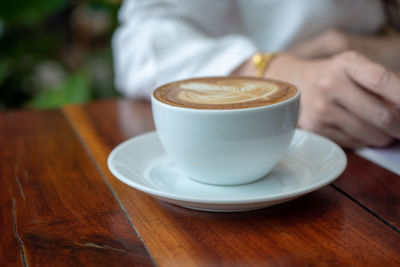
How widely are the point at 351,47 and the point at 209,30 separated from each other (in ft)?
1.27

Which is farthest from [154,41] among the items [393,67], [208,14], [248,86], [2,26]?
[2,26]

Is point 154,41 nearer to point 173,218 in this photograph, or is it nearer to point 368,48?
point 368,48

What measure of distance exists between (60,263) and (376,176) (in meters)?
0.41

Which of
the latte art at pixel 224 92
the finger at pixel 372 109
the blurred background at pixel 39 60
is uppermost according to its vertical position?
the latte art at pixel 224 92

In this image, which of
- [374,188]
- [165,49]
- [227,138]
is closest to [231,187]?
[227,138]

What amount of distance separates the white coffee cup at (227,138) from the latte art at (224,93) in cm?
1

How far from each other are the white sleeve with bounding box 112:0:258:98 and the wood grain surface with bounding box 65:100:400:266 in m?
0.47

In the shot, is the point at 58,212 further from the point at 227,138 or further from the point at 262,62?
the point at 262,62

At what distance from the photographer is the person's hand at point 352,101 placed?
617mm

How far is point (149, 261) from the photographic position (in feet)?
1.22

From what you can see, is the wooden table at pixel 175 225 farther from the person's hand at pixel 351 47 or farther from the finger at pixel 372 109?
the person's hand at pixel 351 47

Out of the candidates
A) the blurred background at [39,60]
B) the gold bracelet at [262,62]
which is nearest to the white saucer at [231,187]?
the gold bracelet at [262,62]

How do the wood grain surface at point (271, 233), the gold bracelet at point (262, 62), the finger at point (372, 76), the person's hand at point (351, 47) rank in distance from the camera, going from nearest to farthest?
the wood grain surface at point (271, 233), the finger at point (372, 76), the gold bracelet at point (262, 62), the person's hand at point (351, 47)

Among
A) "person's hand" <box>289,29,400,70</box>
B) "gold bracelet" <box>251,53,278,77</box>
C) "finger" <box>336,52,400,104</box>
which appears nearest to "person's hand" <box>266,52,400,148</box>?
"finger" <box>336,52,400,104</box>
